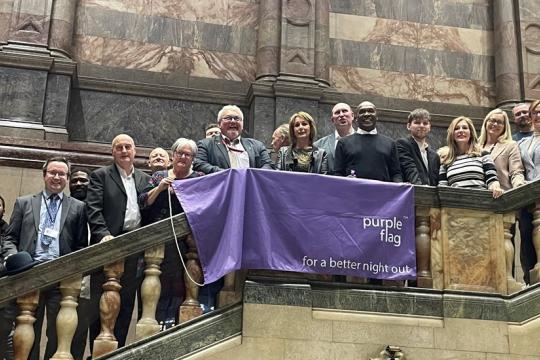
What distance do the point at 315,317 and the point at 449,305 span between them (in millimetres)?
1157

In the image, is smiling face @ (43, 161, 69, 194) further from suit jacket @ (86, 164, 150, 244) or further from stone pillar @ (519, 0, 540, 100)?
stone pillar @ (519, 0, 540, 100)

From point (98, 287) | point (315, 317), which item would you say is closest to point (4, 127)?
point (98, 287)

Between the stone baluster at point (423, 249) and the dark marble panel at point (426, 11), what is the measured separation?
7.80 metres

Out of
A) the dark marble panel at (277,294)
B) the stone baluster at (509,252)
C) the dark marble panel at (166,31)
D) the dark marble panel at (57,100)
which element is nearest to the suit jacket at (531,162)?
the stone baluster at (509,252)

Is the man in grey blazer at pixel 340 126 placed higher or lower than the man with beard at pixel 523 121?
lower

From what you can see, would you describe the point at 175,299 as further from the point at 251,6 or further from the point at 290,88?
the point at 251,6

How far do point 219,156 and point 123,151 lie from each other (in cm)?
92

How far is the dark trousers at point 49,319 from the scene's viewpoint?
19.6 ft

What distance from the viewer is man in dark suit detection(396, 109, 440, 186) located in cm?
723

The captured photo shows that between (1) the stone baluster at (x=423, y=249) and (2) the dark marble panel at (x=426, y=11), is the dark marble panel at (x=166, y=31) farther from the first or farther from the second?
(1) the stone baluster at (x=423, y=249)

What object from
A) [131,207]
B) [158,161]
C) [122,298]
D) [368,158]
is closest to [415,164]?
[368,158]

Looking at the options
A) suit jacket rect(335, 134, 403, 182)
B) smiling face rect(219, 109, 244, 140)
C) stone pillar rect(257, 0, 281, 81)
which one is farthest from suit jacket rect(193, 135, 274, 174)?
stone pillar rect(257, 0, 281, 81)

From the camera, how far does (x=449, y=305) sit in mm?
6430

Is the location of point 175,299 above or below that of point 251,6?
below
